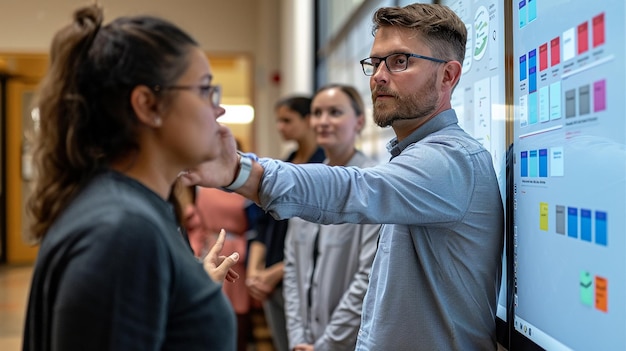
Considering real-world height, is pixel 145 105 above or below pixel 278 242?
above

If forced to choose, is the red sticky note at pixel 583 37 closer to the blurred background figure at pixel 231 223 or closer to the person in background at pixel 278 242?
the person in background at pixel 278 242

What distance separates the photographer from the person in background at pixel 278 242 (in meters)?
3.19

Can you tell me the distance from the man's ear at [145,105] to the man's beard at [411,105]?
61 cm

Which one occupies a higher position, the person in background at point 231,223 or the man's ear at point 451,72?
the man's ear at point 451,72

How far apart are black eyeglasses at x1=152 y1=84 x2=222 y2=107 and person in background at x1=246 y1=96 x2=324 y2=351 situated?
2048 mm

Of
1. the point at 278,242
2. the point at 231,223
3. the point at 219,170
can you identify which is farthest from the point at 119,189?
the point at 231,223

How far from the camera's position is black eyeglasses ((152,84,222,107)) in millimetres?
911

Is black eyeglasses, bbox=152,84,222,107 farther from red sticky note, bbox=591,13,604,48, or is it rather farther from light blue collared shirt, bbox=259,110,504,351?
red sticky note, bbox=591,13,604,48

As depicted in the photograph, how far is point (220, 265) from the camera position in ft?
4.02

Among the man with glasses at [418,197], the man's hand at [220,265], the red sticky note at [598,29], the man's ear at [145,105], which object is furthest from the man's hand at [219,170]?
the red sticky note at [598,29]

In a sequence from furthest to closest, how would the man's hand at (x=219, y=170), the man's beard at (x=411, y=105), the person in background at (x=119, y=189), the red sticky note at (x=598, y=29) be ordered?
1. the man's beard at (x=411, y=105)
2. the man's hand at (x=219, y=170)
3. the red sticky note at (x=598, y=29)
4. the person in background at (x=119, y=189)

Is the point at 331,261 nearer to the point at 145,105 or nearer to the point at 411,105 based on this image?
the point at 411,105

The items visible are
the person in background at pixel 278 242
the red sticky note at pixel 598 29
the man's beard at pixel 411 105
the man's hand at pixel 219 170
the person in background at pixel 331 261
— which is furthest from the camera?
the person in background at pixel 278 242

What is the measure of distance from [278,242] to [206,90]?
2308 millimetres
